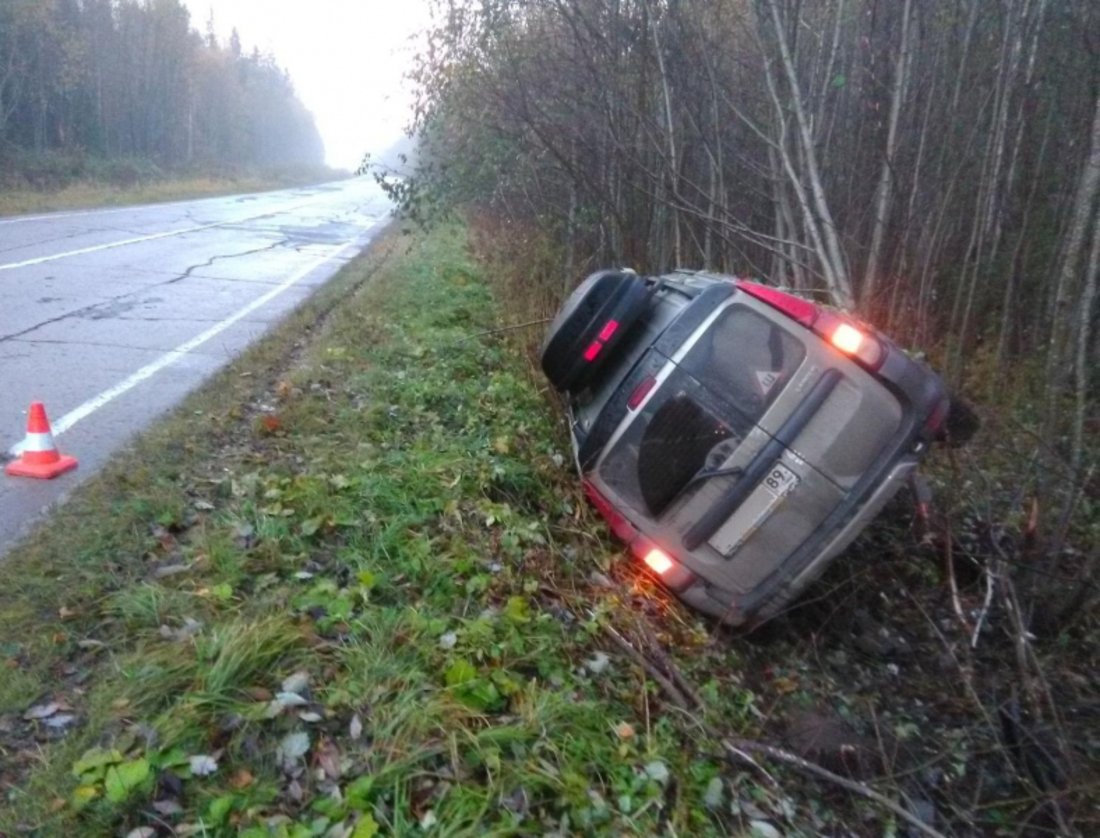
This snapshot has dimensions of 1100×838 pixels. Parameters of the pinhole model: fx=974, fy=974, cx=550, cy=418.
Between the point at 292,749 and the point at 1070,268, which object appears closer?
the point at 292,749

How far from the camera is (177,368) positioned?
867cm

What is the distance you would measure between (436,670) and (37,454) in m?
3.36

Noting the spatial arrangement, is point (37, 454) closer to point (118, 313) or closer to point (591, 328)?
point (591, 328)

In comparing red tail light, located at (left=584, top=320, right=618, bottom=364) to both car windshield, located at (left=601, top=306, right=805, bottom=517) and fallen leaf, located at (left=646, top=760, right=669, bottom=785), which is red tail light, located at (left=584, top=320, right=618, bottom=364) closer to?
car windshield, located at (left=601, top=306, right=805, bottom=517)

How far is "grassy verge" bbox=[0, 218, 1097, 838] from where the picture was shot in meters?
3.37

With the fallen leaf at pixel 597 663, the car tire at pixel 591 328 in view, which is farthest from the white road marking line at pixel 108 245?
the fallen leaf at pixel 597 663

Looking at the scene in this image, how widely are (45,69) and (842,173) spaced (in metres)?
40.8

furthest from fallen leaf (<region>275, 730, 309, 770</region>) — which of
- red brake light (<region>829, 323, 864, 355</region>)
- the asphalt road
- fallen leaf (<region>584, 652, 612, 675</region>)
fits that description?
red brake light (<region>829, 323, 864, 355</region>)

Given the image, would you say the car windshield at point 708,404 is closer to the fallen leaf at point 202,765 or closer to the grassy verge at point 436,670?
the grassy verge at point 436,670

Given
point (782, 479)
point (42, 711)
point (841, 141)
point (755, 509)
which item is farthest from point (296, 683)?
point (841, 141)

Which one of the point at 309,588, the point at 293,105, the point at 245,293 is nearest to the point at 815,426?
the point at 309,588

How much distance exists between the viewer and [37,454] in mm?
5895

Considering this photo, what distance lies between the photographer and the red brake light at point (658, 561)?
Answer: 16.4ft

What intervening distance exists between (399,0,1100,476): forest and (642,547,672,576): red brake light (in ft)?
11.5
